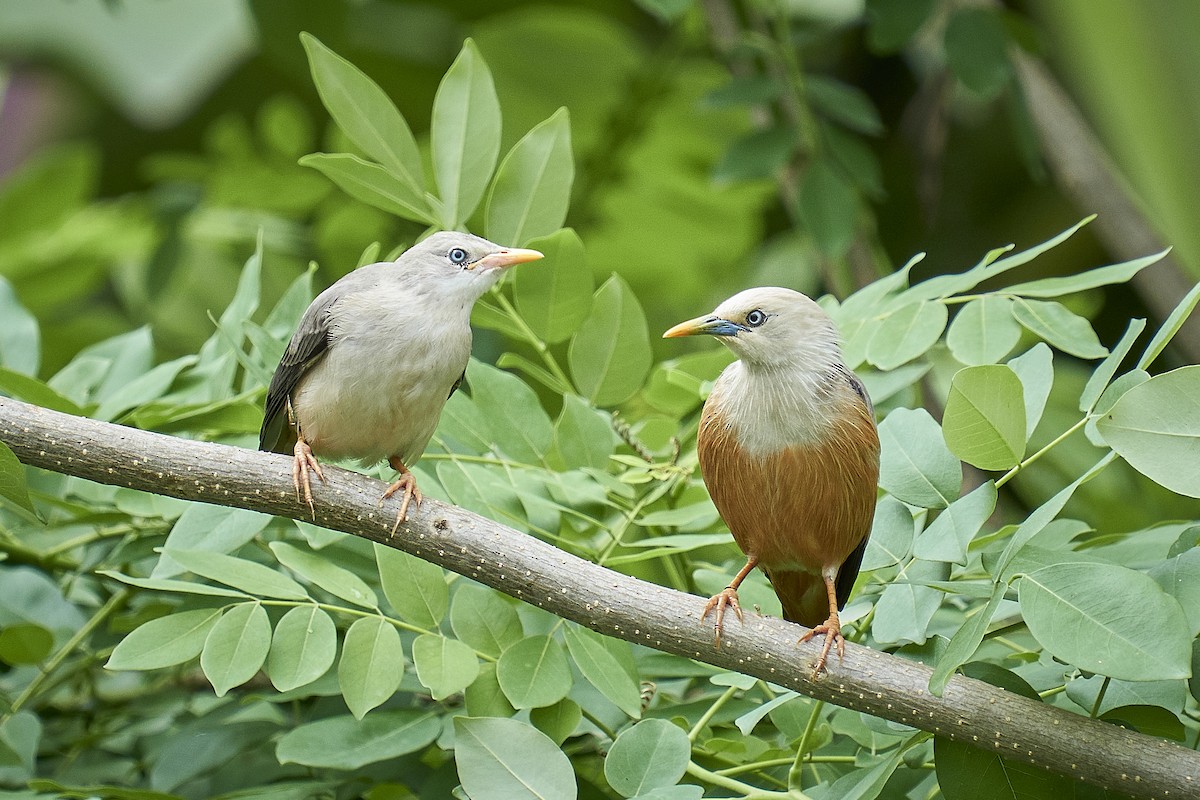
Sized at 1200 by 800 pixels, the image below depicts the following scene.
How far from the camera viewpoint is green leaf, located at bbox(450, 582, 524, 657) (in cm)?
224

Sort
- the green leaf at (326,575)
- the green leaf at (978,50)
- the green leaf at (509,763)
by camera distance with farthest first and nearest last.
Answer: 1. the green leaf at (978,50)
2. the green leaf at (326,575)
3. the green leaf at (509,763)

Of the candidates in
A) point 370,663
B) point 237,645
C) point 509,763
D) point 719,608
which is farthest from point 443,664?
point 719,608

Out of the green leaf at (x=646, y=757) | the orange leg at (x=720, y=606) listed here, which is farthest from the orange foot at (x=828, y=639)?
the green leaf at (x=646, y=757)

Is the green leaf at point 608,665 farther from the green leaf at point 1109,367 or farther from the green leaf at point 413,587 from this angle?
the green leaf at point 1109,367

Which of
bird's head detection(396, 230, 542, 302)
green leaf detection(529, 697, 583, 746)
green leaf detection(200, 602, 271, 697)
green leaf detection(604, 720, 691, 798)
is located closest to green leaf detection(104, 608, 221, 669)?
green leaf detection(200, 602, 271, 697)

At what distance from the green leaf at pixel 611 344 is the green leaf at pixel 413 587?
0.62 metres

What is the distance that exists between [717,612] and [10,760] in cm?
146

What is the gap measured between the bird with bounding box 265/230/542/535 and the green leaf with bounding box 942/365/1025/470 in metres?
1.00

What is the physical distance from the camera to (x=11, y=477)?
2.03m

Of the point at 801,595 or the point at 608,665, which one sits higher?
the point at 608,665

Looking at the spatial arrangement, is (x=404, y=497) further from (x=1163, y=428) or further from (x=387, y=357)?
(x=1163, y=428)

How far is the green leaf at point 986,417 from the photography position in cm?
189

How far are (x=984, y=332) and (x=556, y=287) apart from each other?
94 centimetres

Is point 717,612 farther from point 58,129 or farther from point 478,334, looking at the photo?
point 58,129
